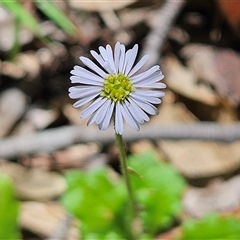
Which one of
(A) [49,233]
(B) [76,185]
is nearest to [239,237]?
(B) [76,185]

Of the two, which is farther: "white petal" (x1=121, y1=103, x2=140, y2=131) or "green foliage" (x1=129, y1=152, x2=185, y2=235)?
"green foliage" (x1=129, y1=152, x2=185, y2=235)

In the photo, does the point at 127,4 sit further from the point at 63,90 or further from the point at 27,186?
the point at 27,186

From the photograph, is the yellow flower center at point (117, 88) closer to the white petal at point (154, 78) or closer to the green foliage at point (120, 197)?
the white petal at point (154, 78)

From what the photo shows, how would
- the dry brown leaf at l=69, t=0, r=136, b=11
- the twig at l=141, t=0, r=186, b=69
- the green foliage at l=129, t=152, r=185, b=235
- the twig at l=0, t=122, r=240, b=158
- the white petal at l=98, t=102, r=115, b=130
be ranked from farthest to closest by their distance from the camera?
the dry brown leaf at l=69, t=0, r=136, b=11, the twig at l=141, t=0, r=186, b=69, the twig at l=0, t=122, r=240, b=158, the green foliage at l=129, t=152, r=185, b=235, the white petal at l=98, t=102, r=115, b=130

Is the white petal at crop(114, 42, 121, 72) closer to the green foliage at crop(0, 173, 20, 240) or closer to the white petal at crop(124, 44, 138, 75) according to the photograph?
the white petal at crop(124, 44, 138, 75)

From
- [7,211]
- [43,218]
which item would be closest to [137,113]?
[7,211]

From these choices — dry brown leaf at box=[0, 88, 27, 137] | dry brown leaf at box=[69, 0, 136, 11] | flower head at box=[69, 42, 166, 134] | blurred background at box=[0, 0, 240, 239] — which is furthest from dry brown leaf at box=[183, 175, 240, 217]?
flower head at box=[69, 42, 166, 134]

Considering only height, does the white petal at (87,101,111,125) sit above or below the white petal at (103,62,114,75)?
below
